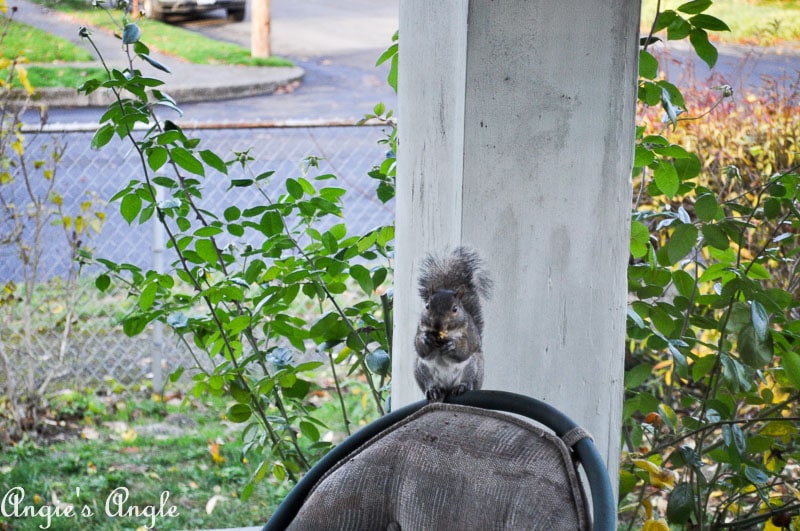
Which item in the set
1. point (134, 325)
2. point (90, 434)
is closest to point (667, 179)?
point (134, 325)

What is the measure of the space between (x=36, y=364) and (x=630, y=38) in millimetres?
3035

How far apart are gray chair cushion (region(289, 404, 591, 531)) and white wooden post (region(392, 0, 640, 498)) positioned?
355 mm

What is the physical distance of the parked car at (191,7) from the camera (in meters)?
12.0

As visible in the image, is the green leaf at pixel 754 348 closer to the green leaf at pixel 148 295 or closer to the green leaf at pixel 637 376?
the green leaf at pixel 637 376

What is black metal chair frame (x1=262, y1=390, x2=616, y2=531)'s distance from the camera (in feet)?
3.29

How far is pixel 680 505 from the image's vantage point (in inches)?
70.9

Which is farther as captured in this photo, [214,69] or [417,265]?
[214,69]

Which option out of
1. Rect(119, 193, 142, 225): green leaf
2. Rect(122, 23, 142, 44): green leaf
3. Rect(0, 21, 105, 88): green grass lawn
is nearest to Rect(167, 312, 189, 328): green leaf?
Rect(119, 193, 142, 225): green leaf

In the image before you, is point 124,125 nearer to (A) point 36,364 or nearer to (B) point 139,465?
(B) point 139,465

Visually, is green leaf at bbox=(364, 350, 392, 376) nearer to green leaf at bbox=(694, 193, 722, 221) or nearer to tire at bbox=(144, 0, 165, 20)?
green leaf at bbox=(694, 193, 722, 221)

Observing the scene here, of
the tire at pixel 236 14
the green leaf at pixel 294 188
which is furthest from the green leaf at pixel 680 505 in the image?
the tire at pixel 236 14

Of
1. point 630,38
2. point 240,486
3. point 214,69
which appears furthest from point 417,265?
point 214,69

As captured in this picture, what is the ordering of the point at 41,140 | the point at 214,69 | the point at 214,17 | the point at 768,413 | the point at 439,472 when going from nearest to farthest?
1. the point at 439,472
2. the point at 768,413
3. the point at 41,140
4. the point at 214,69
5. the point at 214,17

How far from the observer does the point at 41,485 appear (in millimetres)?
3084
